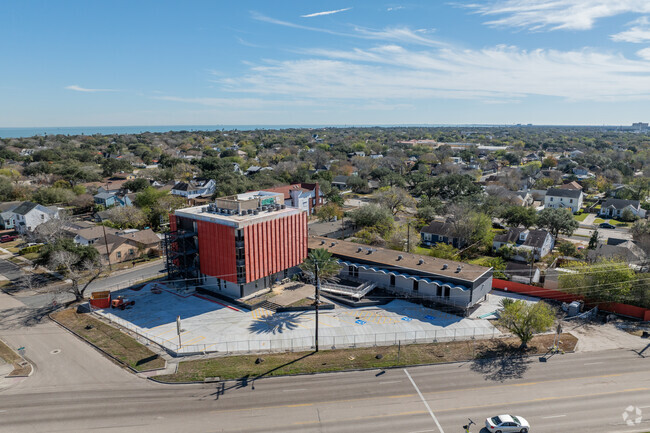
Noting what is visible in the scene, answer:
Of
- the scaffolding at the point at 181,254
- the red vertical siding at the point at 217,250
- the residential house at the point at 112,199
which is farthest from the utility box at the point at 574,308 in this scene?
the residential house at the point at 112,199

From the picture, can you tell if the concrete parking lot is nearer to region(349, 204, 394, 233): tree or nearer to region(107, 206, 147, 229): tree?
region(349, 204, 394, 233): tree

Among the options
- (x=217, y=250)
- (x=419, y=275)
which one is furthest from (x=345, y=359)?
(x=217, y=250)

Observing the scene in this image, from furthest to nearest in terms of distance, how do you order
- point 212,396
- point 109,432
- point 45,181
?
point 45,181 < point 212,396 < point 109,432

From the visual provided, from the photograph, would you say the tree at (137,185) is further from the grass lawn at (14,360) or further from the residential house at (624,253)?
the residential house at (624,253)

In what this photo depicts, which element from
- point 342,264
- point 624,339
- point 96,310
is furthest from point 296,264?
point 624,339

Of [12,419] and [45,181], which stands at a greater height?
[45,181]

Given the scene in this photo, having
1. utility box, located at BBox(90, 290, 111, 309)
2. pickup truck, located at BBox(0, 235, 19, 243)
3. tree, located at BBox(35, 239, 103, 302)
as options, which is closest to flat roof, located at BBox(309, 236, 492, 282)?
utility box, located at BBox(90, 290, 111, 309)

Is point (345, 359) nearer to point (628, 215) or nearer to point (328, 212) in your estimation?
point (328, 212)

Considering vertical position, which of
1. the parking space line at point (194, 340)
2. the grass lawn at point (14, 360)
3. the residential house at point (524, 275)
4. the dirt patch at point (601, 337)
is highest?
the residential house at point (524, 275)

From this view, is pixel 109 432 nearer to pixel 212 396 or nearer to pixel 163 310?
pixel 212 396
